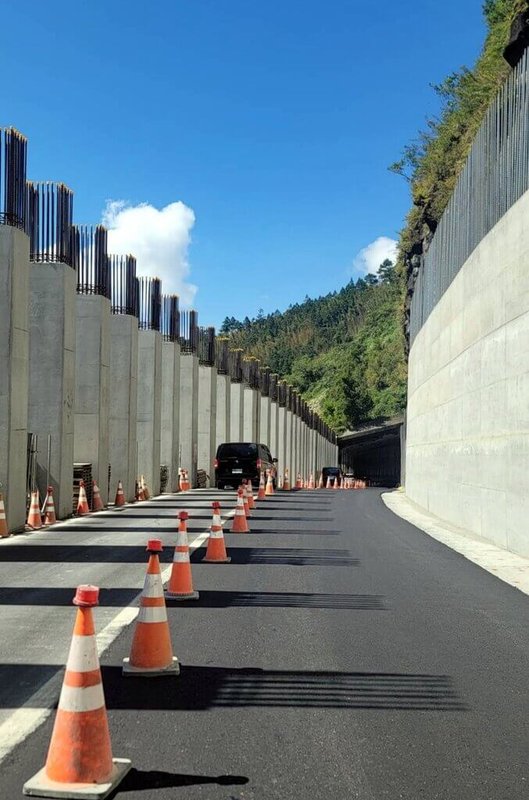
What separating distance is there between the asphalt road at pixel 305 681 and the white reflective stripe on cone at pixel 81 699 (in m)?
0.38

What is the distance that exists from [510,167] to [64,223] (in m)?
10.6

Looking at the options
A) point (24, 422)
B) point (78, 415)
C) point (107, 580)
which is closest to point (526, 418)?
point (107, 580)

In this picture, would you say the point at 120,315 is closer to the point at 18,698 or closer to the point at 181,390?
the point at 181,390

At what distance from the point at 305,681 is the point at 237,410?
5176 centimetres

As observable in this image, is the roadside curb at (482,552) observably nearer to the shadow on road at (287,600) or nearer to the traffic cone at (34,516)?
the shadow on road at (287,600)

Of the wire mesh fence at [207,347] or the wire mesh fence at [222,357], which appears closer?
the wire mesh fence at [207,347]

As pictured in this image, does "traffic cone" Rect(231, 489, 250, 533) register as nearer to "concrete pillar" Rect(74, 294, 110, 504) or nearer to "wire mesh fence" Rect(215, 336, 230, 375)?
"concrete pillar" Rect(74, 294, 110, 504)

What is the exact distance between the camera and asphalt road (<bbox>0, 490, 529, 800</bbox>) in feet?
14.1

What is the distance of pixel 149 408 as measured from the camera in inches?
1299

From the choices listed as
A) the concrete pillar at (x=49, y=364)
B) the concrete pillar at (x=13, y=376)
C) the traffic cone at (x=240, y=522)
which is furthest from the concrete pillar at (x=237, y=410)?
the concrete pillar at (x=13, y=376)

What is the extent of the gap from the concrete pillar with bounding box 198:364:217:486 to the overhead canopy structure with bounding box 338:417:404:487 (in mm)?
23118

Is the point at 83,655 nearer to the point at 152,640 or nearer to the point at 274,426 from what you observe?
the point at 152,640

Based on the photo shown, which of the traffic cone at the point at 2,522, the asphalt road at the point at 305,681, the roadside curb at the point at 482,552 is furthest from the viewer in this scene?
the traffic cone at the point at 2,522

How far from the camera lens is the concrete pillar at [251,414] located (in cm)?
6200
